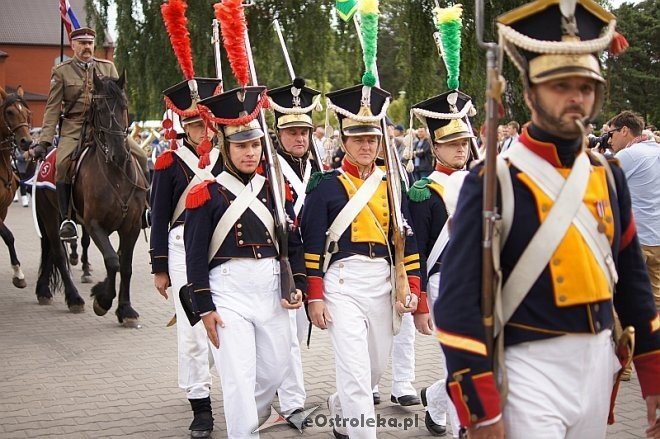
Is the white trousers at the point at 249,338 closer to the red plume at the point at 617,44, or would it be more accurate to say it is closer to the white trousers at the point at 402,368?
the white trousers at the point at 402,368

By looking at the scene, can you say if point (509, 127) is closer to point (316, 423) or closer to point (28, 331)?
point (28, 331)

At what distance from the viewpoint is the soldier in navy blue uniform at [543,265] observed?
123 inches

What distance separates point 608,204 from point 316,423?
146 inches

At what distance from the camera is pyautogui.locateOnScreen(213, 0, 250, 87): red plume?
5512 mm

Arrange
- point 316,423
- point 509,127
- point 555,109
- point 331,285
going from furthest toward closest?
point 509,127, point 316,423, point 331,285, point 555,109

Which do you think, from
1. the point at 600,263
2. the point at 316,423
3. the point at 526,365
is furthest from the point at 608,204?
the point at 316,423

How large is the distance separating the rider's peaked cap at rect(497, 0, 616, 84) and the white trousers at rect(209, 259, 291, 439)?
8.55 feet

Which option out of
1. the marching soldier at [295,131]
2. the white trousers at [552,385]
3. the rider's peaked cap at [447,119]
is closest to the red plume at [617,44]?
the white trousers at [552,385]

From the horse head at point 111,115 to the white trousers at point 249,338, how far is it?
5.20 meters

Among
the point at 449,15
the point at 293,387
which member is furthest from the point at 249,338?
the point at 449,15

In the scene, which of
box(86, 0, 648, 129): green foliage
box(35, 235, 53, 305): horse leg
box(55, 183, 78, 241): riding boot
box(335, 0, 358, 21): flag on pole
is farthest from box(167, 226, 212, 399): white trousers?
box(86, 0, 648, 129): green foliage

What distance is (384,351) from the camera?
18.7 feet

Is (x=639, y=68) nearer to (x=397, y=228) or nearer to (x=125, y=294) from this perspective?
(x=125, y=294)

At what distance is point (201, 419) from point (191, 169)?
1779 millimetres
